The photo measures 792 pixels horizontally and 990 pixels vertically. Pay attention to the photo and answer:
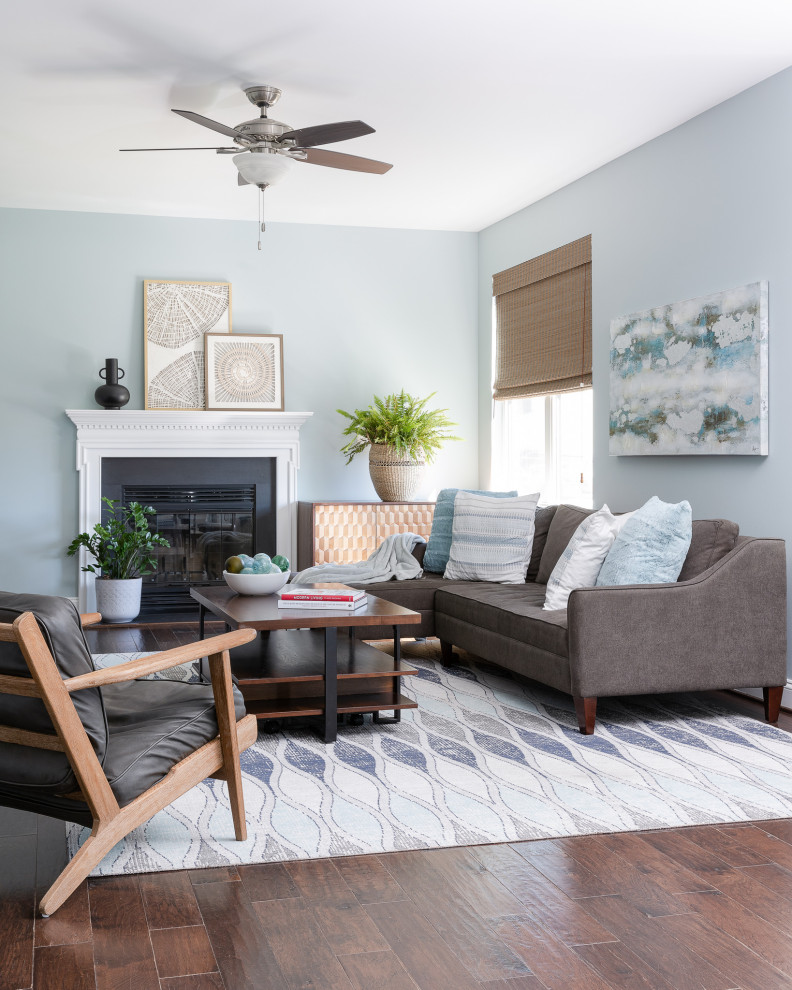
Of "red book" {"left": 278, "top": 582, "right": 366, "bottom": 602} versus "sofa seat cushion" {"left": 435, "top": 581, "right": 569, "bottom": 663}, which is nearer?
"red book" {"left": 278, "top": 582, "right": 366, "bottom": 602}

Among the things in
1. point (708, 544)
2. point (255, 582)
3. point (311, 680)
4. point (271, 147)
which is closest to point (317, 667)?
point (311, 680)

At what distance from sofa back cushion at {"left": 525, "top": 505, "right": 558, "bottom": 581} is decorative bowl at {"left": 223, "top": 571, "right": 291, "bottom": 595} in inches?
62.6

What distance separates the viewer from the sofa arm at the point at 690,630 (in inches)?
148

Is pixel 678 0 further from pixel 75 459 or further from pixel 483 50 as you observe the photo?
pixel 75 459

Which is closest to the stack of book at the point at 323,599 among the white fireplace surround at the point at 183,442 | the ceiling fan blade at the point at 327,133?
the ceiling fan blade at the point at 327,133

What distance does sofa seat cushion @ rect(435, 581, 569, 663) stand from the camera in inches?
156

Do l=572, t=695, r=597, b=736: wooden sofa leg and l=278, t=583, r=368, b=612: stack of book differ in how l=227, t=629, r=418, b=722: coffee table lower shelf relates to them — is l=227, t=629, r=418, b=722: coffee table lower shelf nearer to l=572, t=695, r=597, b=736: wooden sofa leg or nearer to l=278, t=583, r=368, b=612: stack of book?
l=278, t=583, r=368, b=612: stack of book

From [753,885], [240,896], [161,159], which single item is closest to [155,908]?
[240,896]

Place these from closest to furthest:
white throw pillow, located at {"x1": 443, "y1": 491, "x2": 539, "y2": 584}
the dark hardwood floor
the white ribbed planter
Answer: the dark hardwood floor → white throw pillow, located at {"x1": 443, "y1": 491, "x2": 539, "y2": 584} → the white ribbed planter

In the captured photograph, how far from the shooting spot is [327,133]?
4.04 meters

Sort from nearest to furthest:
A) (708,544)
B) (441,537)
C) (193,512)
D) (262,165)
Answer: (708,544)
(262,165)
(441,537)
(193,512)

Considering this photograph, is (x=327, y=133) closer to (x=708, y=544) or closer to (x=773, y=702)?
(x=708, y=544)

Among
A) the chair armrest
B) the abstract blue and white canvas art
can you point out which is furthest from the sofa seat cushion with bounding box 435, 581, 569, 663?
the chair armrest

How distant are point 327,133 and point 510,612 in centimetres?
217
